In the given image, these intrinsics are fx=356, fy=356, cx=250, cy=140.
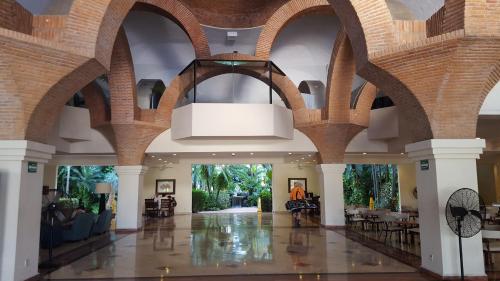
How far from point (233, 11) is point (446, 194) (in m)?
10.9

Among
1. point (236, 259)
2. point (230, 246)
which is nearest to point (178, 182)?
point (230, 246)

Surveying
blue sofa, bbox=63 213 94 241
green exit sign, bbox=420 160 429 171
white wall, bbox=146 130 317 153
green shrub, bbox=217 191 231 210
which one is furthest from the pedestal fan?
green shrub, bbox=217 191 231 210

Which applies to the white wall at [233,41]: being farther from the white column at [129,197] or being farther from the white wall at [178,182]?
the white wall at [178,182]

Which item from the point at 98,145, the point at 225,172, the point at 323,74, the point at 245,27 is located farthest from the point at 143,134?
the point at 225,172

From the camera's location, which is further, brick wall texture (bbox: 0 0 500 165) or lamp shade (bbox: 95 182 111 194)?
lamp shade (bbox: 95 182 111 194)

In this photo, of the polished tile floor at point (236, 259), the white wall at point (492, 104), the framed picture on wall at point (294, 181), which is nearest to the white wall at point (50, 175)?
the polished tile floor at point (236, 259)

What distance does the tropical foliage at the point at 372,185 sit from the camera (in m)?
19.9

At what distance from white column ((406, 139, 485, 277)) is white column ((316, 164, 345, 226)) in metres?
6.73

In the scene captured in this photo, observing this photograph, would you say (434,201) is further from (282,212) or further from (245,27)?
(282,212)

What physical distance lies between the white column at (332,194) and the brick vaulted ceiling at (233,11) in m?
6.27

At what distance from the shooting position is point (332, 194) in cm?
1300

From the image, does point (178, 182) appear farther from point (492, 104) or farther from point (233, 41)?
point (492, 104)

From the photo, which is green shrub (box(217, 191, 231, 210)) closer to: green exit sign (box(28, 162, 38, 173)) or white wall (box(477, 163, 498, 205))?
white wall (box(477, 163, 498, 205))

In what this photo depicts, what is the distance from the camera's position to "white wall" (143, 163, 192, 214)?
20391mm
